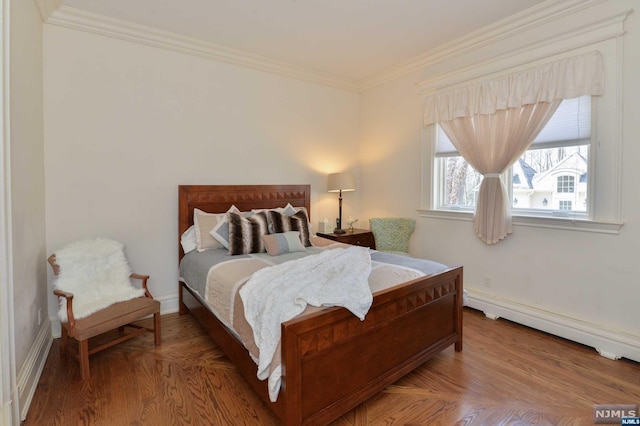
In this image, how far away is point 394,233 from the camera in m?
4.10

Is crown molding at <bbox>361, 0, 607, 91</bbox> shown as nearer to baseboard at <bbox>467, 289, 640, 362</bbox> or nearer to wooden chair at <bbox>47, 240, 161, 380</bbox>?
baseboard at <bbox>467, 289, 640, 362</bbox>

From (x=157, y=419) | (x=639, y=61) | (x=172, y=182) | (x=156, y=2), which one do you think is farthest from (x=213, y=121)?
(x=639, y=61)

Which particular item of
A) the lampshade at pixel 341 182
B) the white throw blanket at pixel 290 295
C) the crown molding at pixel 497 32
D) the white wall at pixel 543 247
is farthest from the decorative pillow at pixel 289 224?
the crown molding at pixel 497 32

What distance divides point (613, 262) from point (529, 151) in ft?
3.80

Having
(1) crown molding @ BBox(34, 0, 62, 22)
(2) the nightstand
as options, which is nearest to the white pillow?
(2) the nightstand

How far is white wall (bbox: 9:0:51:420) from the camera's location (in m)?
1.96

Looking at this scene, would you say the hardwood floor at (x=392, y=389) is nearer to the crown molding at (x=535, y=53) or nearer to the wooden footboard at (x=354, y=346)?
the wooden footboard at (x=354, y=346)


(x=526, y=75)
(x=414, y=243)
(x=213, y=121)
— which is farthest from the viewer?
(x=414, y=243)

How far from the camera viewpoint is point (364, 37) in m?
3.38

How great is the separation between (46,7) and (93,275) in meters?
→ 2.21

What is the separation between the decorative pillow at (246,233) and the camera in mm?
2980

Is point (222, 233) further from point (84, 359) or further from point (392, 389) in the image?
point (392, 389)

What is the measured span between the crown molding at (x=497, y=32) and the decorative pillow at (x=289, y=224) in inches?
92.4

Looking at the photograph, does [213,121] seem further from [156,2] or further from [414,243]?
[414,243]
